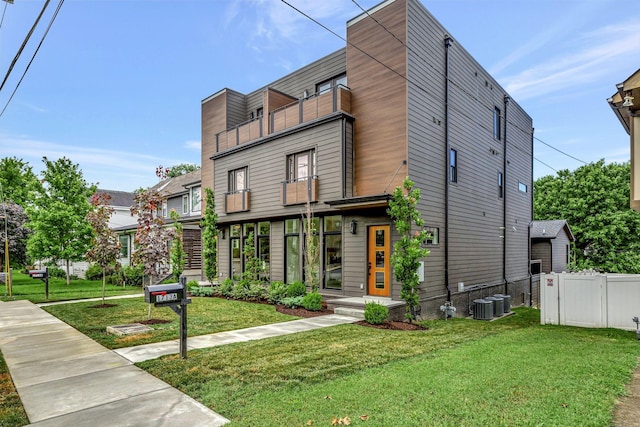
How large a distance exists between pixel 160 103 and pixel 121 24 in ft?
49.1

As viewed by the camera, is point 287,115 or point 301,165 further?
point 287,115

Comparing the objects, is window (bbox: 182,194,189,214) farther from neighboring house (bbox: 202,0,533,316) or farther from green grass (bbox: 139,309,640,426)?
green grass (bbox: 139,309,640,426)

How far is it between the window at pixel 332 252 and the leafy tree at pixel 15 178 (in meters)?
29.8

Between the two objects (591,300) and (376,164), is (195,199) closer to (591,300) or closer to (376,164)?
(376,164)

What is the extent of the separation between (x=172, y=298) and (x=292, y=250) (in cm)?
823

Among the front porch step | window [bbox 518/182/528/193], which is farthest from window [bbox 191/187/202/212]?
window [bbox 518/182/528/193]

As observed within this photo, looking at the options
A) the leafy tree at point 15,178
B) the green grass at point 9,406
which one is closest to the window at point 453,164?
the green grass at point 9,406

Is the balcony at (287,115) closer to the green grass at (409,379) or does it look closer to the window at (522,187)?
the green grass at (409,379)

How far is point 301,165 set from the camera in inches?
528

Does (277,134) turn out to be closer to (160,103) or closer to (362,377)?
(362,377)

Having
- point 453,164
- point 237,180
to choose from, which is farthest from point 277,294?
point 453,164

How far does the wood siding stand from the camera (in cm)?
1104

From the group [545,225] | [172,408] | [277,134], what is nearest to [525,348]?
[172,408]

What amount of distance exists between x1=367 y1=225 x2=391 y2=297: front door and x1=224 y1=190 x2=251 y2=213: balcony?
6.14 meters
